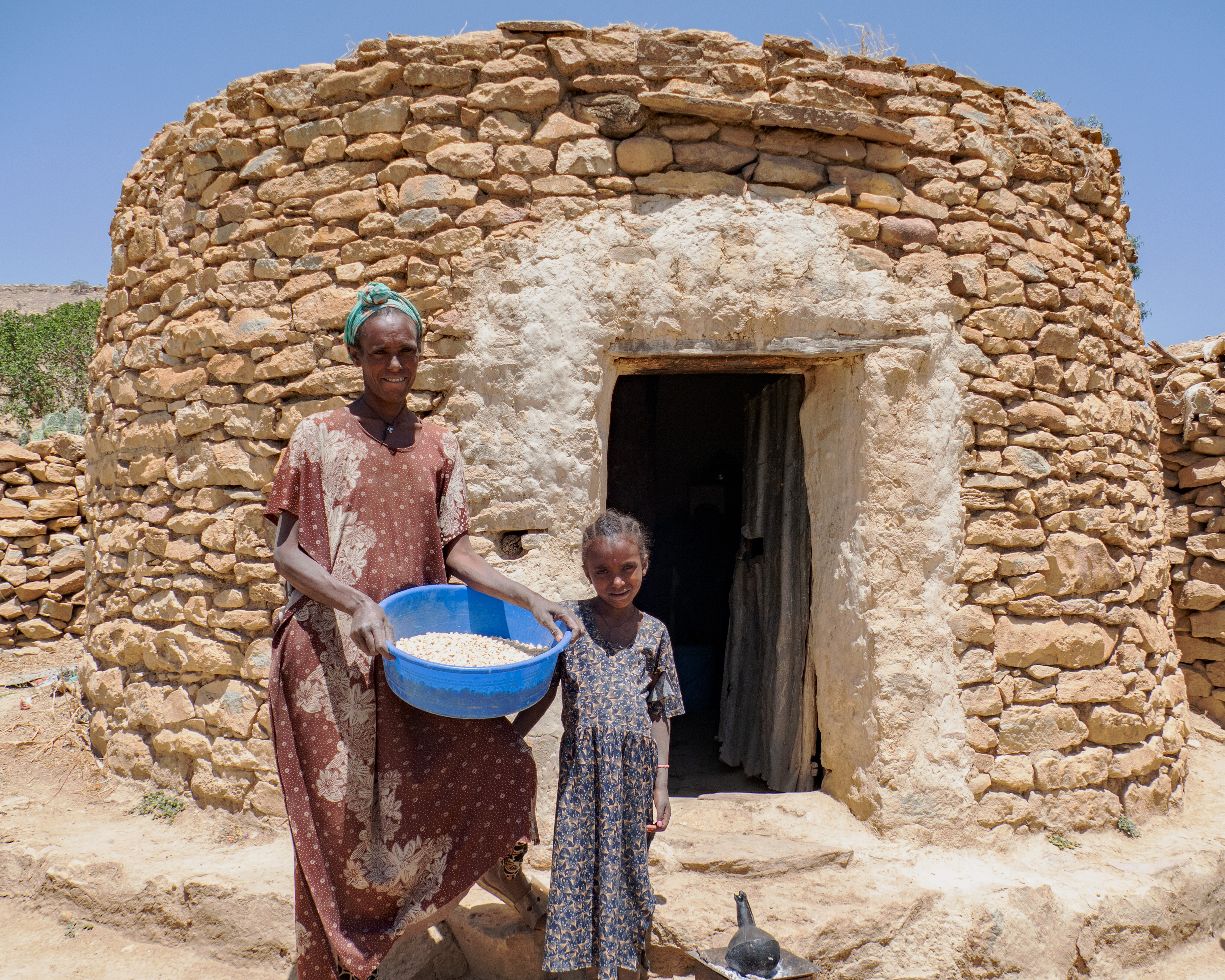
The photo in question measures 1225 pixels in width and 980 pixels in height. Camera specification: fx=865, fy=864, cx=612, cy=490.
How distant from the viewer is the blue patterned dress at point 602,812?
7.23ft

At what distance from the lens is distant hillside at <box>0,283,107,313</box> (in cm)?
2328

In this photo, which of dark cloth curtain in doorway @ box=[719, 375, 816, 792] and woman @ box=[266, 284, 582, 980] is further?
dark cloth curtain in doorway @ box=[719, 375, 816, 792]

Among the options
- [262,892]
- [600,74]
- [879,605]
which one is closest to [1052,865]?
[879,605]

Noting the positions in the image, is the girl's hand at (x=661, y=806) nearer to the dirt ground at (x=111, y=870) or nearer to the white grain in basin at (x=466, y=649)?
the white grain in basin at (x=466, y=649)

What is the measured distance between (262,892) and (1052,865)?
2.78 m

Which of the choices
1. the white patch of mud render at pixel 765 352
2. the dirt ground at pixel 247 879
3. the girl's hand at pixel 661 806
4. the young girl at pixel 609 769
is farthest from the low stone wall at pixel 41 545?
the girl's hand at pixel 661 806

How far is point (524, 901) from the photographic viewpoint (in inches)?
95.3

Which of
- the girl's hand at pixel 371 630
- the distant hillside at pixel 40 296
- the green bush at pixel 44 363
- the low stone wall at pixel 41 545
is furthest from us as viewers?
the distant hillside at pixel 40 296

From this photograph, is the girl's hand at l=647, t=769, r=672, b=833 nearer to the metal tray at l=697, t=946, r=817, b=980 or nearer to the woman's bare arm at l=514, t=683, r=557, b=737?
the woman's bare arm at l=514, t=683, r=557, b=737

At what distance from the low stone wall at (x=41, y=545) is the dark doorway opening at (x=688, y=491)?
15.1 ft

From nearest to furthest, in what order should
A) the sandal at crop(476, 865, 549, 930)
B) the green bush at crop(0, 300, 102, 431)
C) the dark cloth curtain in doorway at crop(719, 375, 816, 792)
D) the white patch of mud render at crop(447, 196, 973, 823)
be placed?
the sandal at crop(476, 865, 549, 930) < the white patch of mud render at crop(447, 196, 973, 823) < the dark cloth curtain in doorway at crop(719, 375, 816, 792) < the green bush at crop(0, 300, 102, 431)

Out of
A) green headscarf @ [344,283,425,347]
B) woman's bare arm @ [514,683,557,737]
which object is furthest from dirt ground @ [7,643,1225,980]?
green headscarf @ [344,283,425,347]

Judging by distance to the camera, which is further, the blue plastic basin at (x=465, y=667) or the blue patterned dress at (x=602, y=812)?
the blue patterned dress at (x=602, y=812)

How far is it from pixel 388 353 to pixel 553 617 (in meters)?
0.78
